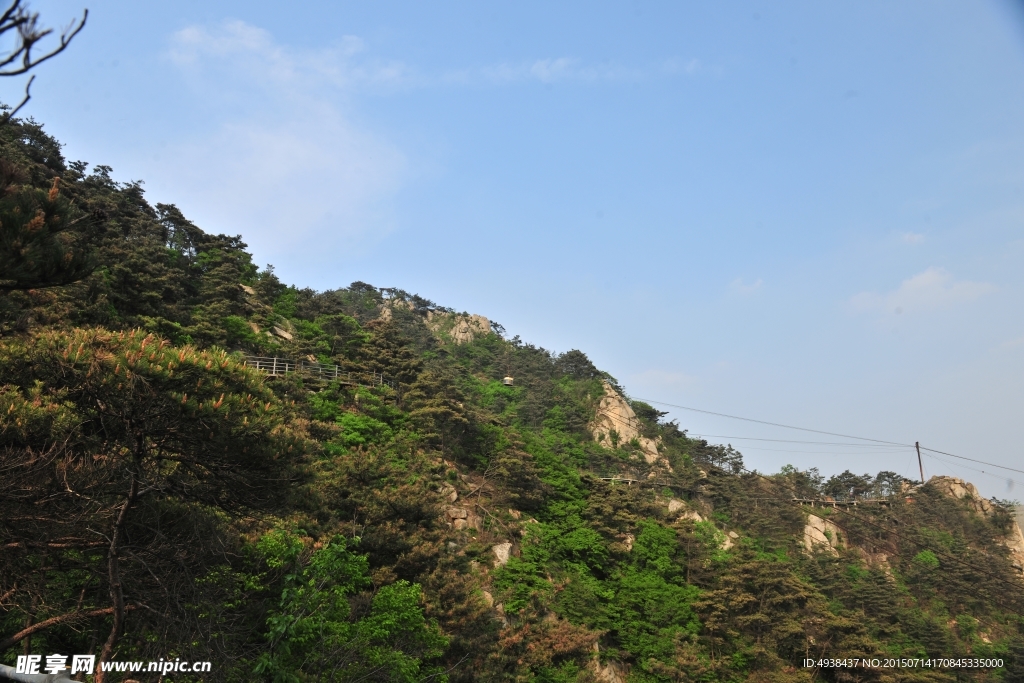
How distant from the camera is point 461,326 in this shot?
4744 cm

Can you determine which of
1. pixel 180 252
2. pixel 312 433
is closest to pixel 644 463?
pixel 312 433

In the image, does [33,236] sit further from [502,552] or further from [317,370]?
[317,370]

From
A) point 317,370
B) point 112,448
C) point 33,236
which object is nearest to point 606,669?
point 317,370

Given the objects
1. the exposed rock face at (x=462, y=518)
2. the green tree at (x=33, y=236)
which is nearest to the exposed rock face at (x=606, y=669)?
the exposed rock face at (x=462, y=518)

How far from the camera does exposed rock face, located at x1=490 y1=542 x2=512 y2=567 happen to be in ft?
59.0

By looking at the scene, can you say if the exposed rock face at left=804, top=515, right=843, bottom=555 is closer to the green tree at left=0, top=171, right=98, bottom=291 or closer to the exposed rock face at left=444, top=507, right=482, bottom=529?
the exposed rock face at left=444, top=507, right=482, bottom=529

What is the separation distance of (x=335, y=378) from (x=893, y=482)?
31.2 metres

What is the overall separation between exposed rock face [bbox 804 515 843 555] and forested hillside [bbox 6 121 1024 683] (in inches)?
8.2

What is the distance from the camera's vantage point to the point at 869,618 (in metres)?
22.9

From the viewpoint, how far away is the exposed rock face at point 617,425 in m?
32.2

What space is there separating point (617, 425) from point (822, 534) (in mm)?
10120

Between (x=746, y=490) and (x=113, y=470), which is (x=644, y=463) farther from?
(x=113, y=470)

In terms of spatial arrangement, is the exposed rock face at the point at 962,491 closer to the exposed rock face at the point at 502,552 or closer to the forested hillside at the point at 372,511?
the forested hillside at the point at 372,511

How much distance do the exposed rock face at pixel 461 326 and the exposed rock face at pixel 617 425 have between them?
45.8 feet
